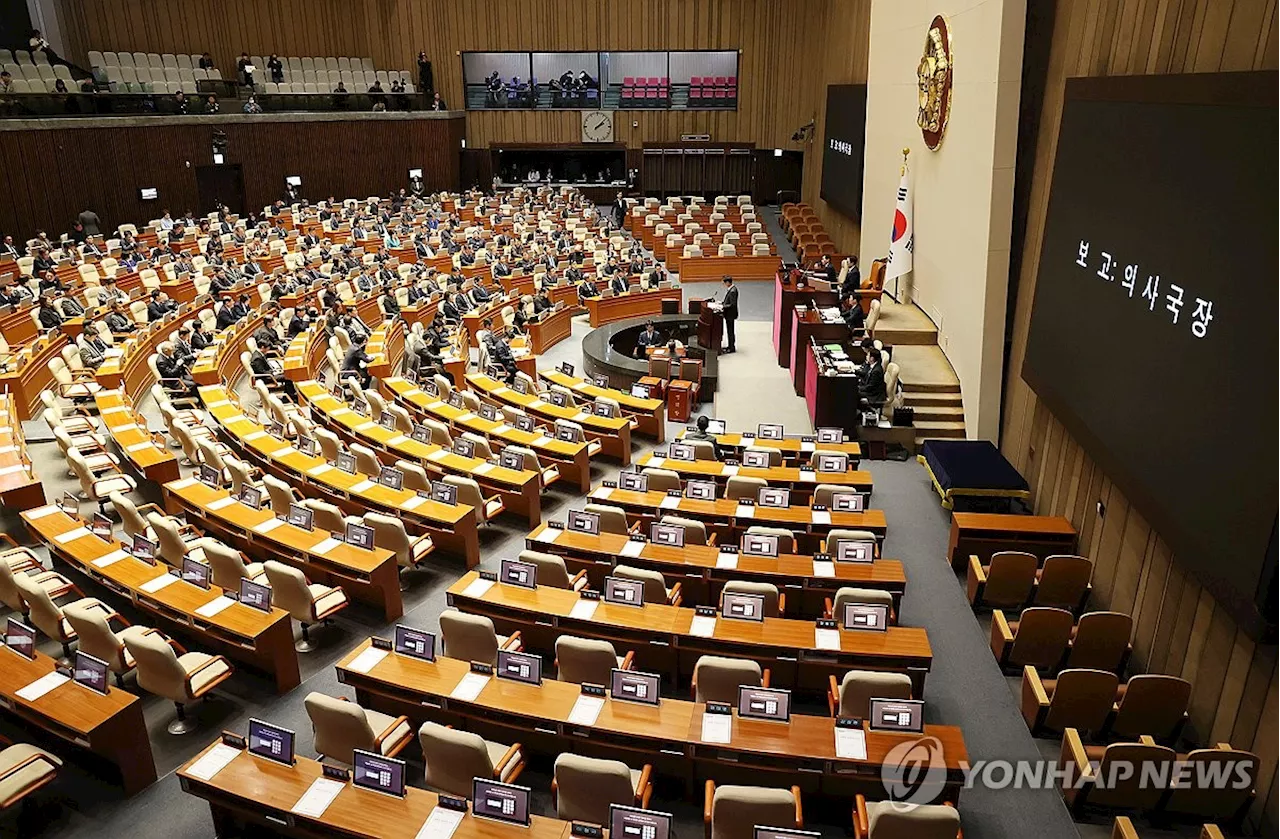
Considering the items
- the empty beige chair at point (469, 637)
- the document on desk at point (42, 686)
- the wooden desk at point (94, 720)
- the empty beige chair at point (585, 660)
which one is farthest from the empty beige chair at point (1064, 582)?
the document on desk at point (42, 686)

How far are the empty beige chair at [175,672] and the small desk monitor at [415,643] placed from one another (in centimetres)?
139

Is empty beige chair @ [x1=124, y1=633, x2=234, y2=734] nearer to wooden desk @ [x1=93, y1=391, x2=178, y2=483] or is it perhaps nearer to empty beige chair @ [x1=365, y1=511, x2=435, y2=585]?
empty beige chair @ [x1=365, y1=511, x2=435, y2=585]

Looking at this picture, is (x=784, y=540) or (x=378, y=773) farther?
(x=784, y=540)

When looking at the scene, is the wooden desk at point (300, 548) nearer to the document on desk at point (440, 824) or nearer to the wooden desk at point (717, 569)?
the wooden desk at point (717, 569)

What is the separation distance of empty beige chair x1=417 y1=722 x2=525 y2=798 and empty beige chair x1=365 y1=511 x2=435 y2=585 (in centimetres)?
300

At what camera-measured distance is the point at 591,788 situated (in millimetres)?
5000

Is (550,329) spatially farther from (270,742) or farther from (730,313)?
(270,742)

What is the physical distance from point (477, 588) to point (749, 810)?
334cm

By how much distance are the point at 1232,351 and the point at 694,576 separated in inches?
173

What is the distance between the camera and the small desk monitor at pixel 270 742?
527 centimetres

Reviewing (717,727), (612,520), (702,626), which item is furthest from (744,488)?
(717,727)

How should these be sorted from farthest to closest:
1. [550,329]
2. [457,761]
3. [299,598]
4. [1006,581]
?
[550,329], [1006,581], [299,598], [457,761]

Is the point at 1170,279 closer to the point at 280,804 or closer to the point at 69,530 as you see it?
the point at 280,804

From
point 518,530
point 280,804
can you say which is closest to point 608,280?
point 518,530
